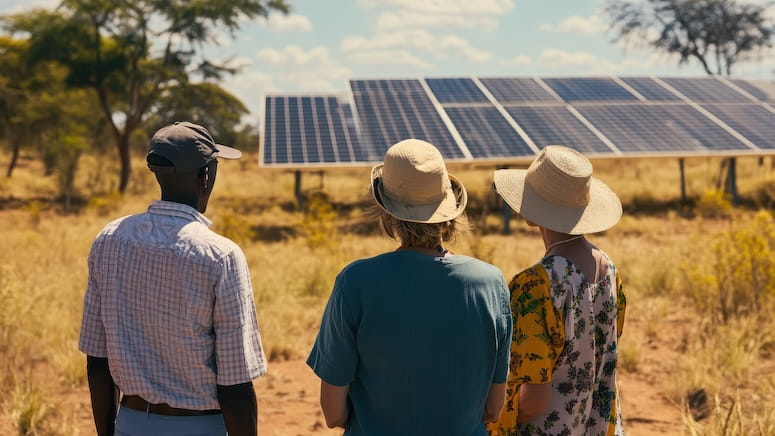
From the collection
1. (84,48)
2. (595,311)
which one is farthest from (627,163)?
(595,311)

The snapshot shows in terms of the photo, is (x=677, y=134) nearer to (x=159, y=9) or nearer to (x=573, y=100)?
(x=573, y=100)

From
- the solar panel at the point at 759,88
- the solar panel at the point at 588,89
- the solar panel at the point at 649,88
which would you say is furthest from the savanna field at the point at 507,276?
the solar panel at the point at 759,88

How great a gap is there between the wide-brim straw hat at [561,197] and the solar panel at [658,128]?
11.5 meters

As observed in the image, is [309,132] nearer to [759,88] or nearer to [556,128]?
[556,128]

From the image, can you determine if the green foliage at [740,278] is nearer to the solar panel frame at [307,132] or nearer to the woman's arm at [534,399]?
the woman's arm at [534,399]

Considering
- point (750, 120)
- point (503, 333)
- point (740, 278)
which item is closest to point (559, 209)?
point (503, 333)

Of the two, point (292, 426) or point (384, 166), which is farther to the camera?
point (292, 426)

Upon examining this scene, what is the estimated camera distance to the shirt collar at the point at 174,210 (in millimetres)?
2150

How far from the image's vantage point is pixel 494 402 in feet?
7.39

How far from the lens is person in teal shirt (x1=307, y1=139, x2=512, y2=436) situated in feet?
6.51

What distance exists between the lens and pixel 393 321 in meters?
1.98

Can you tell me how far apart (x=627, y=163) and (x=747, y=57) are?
10.4 m

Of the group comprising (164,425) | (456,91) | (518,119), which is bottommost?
(518,119)

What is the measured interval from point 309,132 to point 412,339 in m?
12.4
